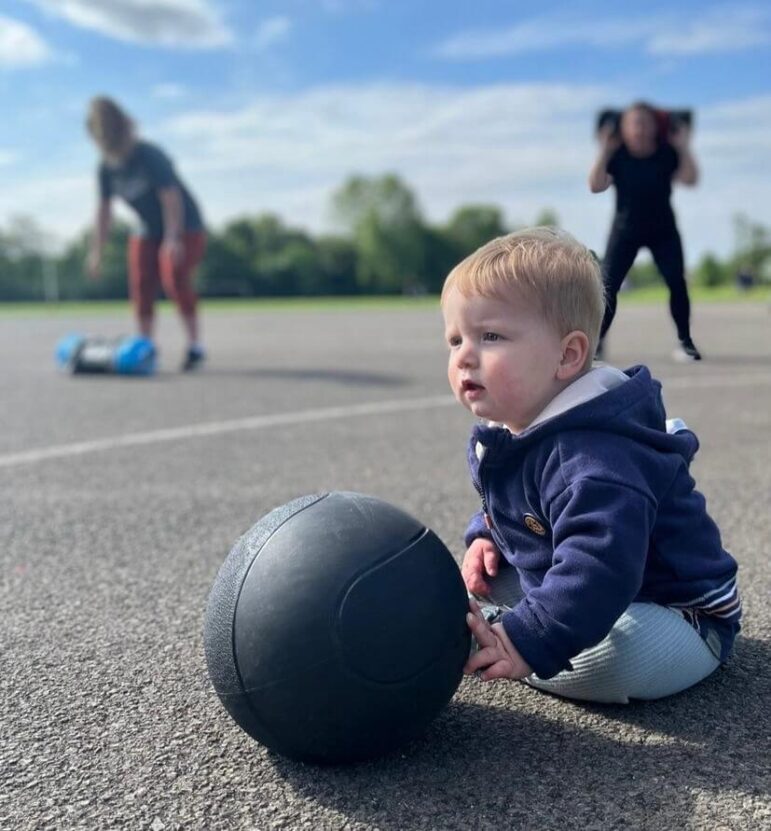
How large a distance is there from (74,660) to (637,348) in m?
10.6

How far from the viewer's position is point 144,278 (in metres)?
10.5

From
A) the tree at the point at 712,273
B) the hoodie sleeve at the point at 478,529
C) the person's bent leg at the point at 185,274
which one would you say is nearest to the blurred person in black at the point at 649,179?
the hoodie sleeve at the point at 478,529

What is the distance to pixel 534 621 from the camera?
2156 millimetres

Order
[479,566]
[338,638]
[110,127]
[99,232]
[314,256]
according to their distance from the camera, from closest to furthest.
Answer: [338,638]
[479,566]
[110,127]
[99,232]
[314,256]

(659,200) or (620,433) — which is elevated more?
(659,200)

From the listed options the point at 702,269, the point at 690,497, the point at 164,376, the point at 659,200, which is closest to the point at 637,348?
the point at 164,376

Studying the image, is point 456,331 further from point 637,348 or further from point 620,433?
point 637,348

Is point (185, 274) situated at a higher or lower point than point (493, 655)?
higher

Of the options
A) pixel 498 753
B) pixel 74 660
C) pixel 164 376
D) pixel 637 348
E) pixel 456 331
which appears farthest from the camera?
pixel 637 348

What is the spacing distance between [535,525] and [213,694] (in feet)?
3.11

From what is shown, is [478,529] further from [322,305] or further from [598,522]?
[322,305]

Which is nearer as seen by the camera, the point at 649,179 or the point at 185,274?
the point at 649,179

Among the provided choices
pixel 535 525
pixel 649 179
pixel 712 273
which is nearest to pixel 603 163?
pixel 649 179

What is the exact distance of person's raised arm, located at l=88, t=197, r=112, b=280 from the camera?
10.4 metres
